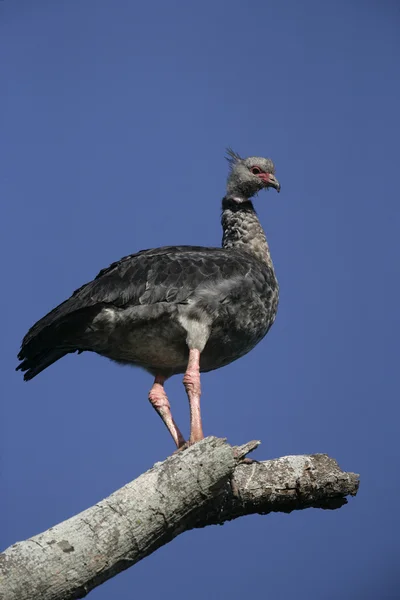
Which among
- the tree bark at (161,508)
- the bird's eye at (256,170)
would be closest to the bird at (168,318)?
the tree bark at (161,508)

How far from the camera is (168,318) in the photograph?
6.44 m

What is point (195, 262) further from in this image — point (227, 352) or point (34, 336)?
point (34, 336)

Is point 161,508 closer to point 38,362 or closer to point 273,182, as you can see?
point 38,362

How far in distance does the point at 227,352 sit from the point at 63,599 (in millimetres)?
2788

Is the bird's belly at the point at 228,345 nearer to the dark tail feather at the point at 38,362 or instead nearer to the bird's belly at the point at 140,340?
the bird's belly at the point at 140,340

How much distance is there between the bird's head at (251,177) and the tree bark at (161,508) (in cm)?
294

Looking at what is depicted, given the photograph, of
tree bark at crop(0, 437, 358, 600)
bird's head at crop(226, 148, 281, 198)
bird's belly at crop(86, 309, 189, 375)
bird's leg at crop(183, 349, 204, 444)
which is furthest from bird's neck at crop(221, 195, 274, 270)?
tree bark at crop(0, 437, 358, 600)

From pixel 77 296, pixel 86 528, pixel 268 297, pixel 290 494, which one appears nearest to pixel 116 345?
pixel 77 296

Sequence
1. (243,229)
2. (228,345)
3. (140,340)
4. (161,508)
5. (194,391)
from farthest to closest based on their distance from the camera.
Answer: (243,229) < (228,345) < (140,340) < (194,391) < (161,508)

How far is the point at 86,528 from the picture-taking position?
14.8ft

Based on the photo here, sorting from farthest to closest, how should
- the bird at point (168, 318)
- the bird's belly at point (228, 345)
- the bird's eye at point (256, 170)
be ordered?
the bird's eye at point (256, 170)
the bird's belly at point (228, 345)
the bird at point (168, 318)

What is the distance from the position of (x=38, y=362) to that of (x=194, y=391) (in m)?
1.18

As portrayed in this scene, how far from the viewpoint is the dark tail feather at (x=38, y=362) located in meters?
6.70

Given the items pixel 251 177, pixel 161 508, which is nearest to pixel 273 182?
pixel 251 177
